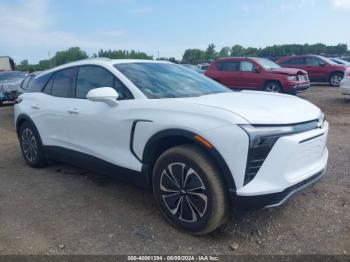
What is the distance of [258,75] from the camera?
1304 centimetres

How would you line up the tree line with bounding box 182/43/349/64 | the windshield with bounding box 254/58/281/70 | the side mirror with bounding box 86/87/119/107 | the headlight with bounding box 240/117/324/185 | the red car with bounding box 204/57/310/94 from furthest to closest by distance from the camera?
the tree line with bounding box 182/43/349/64, the windshield with bounding box 254/58/281/70, the red car with bounding box 204/57/310/94, the side mirror with bounding box 86/87/119/107, the headlight with bounding box 240/117/324/185

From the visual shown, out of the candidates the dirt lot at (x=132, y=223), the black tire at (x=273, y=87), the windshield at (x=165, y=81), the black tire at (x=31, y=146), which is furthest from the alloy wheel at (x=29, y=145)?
the black tire at (x=273, y=87)

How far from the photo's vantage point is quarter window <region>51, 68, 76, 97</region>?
4.54m

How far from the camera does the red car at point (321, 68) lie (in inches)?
650

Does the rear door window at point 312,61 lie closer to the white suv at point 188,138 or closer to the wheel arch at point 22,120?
the white suv at point 188,138

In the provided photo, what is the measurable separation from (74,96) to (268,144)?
2642 millimetres

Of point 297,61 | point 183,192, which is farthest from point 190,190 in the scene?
point 297,61

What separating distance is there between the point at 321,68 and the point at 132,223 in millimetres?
15816

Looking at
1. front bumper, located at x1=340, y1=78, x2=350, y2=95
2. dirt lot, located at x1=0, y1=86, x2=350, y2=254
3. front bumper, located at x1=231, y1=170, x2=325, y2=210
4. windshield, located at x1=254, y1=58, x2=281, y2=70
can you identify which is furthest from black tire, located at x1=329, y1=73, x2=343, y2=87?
front bumper, located at x1=231, y1=170, x2=325, y2=210

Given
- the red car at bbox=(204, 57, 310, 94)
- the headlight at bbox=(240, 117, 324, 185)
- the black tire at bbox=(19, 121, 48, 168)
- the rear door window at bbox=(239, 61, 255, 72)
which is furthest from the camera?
the rear door window at bbox=(239, 61, 255, 72)

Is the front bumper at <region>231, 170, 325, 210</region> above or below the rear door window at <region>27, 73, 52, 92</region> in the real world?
below

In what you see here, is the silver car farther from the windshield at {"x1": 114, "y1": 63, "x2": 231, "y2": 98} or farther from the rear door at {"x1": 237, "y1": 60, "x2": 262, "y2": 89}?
the windshield at {"x1": 114, "y1": 63, "x2": 231, "y2": 98}

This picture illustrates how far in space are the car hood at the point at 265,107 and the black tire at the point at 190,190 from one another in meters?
0.47

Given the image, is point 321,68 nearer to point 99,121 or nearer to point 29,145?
point 29,145
